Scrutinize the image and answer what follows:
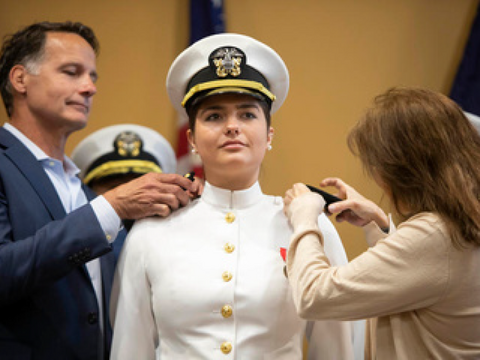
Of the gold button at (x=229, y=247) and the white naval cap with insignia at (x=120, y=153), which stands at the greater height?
the white naval cap with insignia at (x=120, y=153)

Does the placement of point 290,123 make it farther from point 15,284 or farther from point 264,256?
point 15,284

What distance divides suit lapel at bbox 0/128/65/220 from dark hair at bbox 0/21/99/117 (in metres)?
0.32

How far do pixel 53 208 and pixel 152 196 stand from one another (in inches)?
15.6

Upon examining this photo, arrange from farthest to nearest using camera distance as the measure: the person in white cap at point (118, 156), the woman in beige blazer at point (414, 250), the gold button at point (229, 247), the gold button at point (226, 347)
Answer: the person in white cap at point (118, 156)
the gold button at point (229, 247)
the gold button at point (226, 347)
the woman in beige blazer at point (414, 250)

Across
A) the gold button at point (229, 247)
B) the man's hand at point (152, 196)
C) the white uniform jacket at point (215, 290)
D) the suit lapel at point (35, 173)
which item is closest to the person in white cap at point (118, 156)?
the suit lapel at point (35, 173)

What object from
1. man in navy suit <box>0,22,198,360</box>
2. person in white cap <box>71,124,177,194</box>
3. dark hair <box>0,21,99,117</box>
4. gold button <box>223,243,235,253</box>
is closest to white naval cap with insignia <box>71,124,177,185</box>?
person in white cap <box>71,124,177,194</box>

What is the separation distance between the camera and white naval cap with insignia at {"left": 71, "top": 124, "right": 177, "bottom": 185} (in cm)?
255

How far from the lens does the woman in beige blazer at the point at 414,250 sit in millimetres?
1218

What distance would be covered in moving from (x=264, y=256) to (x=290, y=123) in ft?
5.17

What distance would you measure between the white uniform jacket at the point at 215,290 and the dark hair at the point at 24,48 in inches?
34.3

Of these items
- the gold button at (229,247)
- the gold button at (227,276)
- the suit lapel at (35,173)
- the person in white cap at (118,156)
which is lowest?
the gold button at (227,276)

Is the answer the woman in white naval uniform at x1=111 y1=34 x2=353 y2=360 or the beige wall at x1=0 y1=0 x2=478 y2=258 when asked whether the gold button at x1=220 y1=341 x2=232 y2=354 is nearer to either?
the woman in white naval uniform at x1=111 y1=34 x2=353 y2=360

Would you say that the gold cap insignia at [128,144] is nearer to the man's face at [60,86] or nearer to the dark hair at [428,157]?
the man's face at [60,86]

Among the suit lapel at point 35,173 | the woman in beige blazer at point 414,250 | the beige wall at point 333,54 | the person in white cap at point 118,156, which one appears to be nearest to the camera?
the woman in beige blazer at point 414,250
